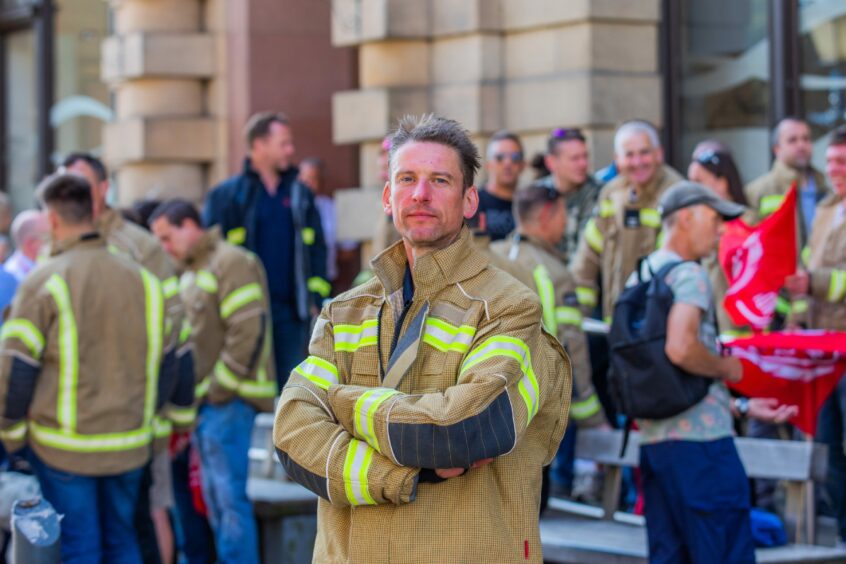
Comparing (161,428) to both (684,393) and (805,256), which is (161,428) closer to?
(684,393)

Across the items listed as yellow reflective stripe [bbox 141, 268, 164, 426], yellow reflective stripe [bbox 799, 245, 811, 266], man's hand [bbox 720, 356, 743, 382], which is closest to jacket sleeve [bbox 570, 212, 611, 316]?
yellow reflective stripe [bbox 799, 245, 811, 266]

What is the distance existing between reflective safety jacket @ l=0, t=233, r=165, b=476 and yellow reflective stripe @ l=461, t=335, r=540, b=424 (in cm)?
345

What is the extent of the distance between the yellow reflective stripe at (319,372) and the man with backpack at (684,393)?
2.33 m

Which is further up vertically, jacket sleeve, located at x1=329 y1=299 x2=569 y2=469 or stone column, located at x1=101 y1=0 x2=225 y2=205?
stone column, located at x1=101 y1=0 x2=225 y2=205

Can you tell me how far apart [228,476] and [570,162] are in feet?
8.68

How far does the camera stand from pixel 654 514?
647 cm

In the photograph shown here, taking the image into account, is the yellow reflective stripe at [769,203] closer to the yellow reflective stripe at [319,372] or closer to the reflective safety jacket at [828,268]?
the reflective safety jacket at [828,268]

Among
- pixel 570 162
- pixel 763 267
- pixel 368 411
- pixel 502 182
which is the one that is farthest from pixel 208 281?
pixel 368 411

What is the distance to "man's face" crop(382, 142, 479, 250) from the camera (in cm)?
413

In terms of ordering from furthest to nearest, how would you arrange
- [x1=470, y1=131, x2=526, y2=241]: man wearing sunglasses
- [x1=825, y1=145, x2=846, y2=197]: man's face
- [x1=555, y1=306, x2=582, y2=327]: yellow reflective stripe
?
[x1=470, y1=131, x2=526, y2=241]: man wearing sunglasses
[x1=825, y1=145, x2=846, y2=197]: man's face
[x1=555, y1=306, x2=582, y2=327]: yellow reflective stripe

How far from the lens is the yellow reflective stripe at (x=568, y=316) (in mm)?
7617

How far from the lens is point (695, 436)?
20.6 ft

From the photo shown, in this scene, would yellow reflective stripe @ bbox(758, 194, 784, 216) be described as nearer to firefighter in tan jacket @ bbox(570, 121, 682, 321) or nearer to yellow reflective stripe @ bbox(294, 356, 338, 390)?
firefighter in tan jacket @ bbox(570, 121, 682, 321)

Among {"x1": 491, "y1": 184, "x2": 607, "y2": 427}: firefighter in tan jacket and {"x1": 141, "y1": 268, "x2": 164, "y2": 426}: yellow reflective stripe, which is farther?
{"x1": 491, "y1": 184, "x2": 607, "y2": 427}: firefighter in tan jacket
